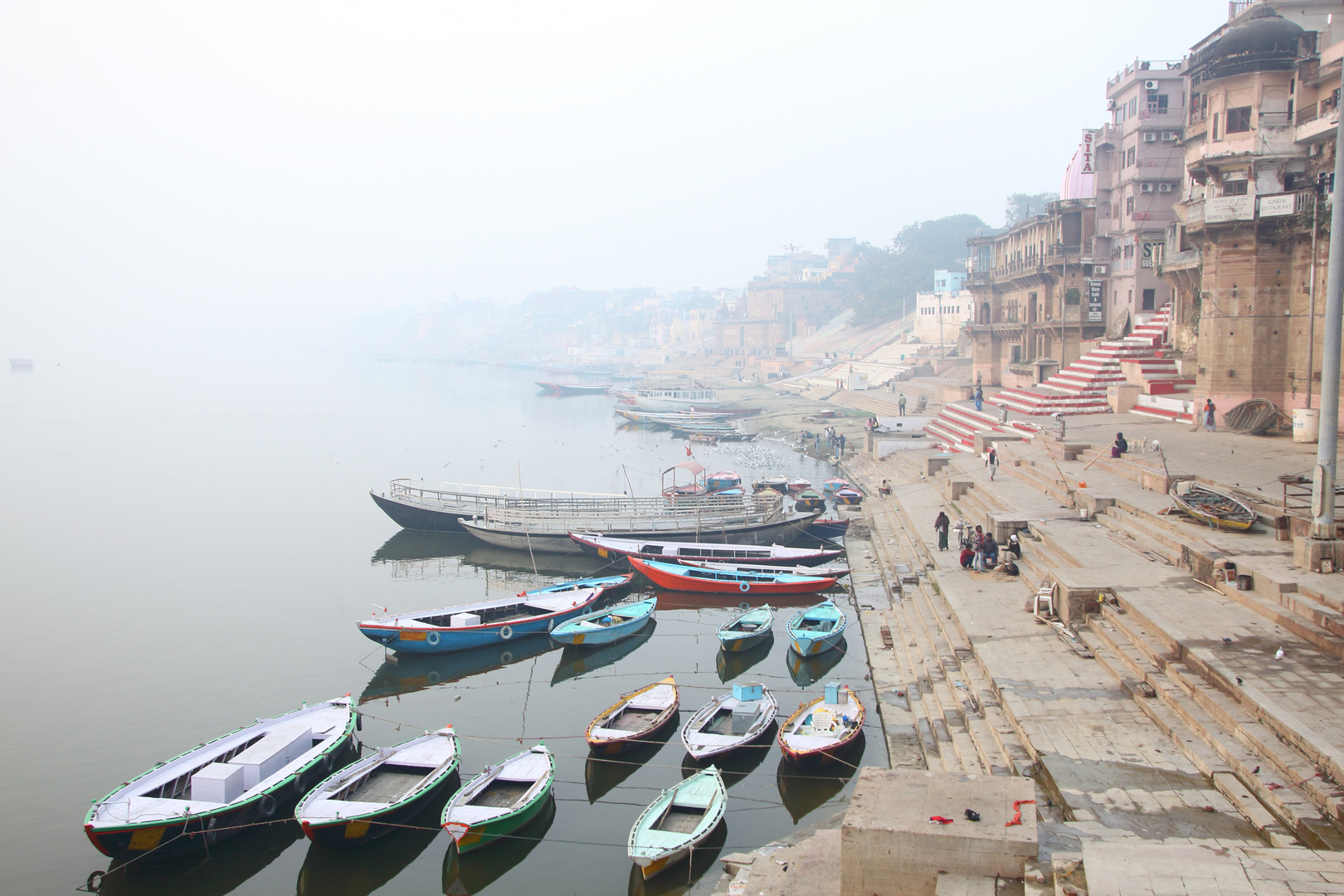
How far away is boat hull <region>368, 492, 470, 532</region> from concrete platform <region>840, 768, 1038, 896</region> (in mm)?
24125

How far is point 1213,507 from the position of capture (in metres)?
13.9

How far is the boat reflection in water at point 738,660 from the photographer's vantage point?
669 inches

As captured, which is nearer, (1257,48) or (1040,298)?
(1257,48)

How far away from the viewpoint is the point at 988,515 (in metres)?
18.2

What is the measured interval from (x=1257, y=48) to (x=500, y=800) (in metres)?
23.0

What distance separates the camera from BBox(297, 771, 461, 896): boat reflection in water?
10922mm

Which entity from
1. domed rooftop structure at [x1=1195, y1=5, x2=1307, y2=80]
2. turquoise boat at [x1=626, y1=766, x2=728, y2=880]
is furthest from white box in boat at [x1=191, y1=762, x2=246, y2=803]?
domed rooftop structure at [x1=1195, y1=5, x2=1307, y2=80]

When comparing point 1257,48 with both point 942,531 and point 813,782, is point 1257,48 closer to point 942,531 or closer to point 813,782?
point 942,531

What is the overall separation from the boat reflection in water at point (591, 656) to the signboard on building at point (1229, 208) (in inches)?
643

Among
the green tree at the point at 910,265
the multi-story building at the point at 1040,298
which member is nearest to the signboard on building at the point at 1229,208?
the multi-story building at the point at 1040,298

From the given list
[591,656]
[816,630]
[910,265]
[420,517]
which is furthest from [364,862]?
[910,265]

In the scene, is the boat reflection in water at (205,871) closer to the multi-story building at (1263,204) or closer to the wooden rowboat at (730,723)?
the wooden rowboat at (730,723)

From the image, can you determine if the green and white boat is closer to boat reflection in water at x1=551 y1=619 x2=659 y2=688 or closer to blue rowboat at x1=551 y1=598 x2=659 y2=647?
boat reflection in water at x1=551 y1=619 x2=659 y2=688

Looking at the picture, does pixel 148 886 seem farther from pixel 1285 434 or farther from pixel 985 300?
pixel 985 300
